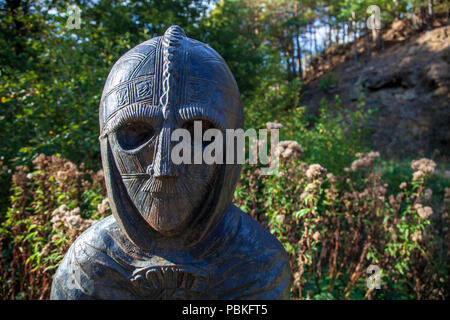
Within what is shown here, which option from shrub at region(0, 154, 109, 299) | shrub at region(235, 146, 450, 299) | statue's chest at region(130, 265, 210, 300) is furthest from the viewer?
shrub at region(0, 154, 109, 299)

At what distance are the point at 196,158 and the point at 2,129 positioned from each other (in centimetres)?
419

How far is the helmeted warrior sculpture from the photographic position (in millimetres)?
1598

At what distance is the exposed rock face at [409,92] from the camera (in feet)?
38.7

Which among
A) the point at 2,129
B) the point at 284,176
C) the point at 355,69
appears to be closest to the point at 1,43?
the point at 2,129

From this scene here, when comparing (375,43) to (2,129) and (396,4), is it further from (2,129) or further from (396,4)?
(2,129)

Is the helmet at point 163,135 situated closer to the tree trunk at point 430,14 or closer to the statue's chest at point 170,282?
the statue's chest at point 170,282

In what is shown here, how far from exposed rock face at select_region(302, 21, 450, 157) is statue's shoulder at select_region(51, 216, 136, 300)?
10149 mm

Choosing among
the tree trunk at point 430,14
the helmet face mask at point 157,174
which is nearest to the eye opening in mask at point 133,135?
the helmet face mask at point 157,174

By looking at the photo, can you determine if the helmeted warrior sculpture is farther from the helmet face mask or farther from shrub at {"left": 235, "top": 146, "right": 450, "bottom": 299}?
shrub at {"left": 235, "top": 146, "right": 450, "bottom": 299}

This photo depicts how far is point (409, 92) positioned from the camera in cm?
1345

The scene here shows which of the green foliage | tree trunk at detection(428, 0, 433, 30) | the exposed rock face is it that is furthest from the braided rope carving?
tree trunk at detection(428, 0, 433, 30)

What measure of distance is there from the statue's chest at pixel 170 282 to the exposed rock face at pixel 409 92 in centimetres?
1004

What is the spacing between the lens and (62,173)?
3.29m

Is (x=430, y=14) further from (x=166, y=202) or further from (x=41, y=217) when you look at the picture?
(x=166, y=202)
